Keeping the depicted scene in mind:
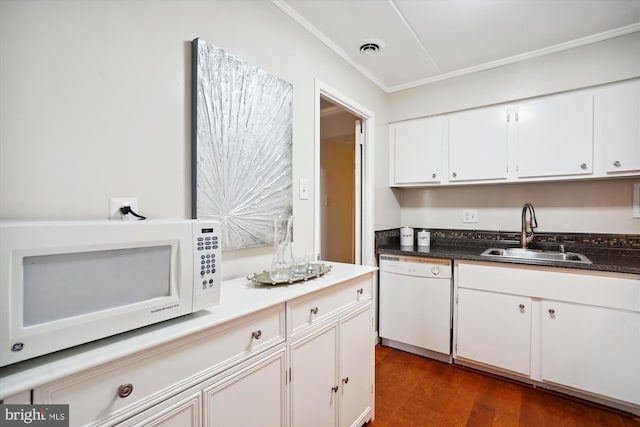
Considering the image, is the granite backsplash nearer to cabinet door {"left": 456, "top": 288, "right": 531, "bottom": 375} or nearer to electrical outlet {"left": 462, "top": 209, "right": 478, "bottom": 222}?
electrical outlet {"left": 462, "top": 209, "right": 478, "bottom": 222}

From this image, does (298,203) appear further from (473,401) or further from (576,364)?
(576,364)

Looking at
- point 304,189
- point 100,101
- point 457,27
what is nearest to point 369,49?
point 457,27

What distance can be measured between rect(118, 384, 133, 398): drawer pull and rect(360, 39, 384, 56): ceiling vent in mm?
2237

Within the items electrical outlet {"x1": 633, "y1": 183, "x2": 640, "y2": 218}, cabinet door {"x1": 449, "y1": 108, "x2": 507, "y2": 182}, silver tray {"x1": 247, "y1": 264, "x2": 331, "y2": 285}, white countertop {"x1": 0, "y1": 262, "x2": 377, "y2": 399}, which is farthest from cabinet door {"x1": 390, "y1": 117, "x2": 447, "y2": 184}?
Result: white countertop {"x1": 0, "y1": 262, "x2": 377, "y2": 399}

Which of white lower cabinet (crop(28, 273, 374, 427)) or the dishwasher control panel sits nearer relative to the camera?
white lower cabinet (crop(28, 273, 374, 427))

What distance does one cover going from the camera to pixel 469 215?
2812 mm

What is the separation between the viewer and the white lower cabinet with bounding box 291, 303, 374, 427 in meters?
1.26

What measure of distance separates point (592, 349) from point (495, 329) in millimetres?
517


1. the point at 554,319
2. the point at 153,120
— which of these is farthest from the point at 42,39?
the point at 554,319

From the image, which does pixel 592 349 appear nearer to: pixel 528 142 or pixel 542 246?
pixel 542 246

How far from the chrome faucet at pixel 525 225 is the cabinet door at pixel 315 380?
189 cm

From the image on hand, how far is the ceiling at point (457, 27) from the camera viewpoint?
1.75 meters

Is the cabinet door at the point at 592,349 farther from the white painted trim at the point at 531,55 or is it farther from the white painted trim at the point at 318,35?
the white painted trim at the point at 318,35

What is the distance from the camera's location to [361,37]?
81.2 inches
